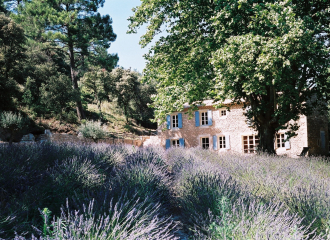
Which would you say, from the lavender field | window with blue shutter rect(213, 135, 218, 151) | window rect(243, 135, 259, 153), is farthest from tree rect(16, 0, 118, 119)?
the lavender field

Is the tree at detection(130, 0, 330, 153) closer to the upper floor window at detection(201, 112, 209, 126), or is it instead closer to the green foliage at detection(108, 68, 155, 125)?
the upper floor window at detection(201, 112, 209, 126)

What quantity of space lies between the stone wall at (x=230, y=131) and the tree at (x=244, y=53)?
7014 millimetres

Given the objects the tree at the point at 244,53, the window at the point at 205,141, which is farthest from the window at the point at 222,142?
the tree at the point at 244,53

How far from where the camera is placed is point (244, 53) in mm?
7734

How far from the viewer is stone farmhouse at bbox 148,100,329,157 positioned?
17.1m

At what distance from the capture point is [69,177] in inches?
166

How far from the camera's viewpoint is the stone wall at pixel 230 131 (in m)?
17.0

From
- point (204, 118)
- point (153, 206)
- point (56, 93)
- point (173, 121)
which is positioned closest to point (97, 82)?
point (56, 93)

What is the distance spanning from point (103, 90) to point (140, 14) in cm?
1924

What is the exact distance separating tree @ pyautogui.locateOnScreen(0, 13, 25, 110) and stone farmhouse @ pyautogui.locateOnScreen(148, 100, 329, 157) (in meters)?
11.9

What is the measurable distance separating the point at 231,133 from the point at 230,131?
167mm

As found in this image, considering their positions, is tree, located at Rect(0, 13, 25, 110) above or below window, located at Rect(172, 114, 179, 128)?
above

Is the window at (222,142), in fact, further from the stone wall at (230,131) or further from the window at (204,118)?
the window at (204,118)

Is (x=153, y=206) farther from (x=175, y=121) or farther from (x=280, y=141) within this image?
(x=175, y=121)
